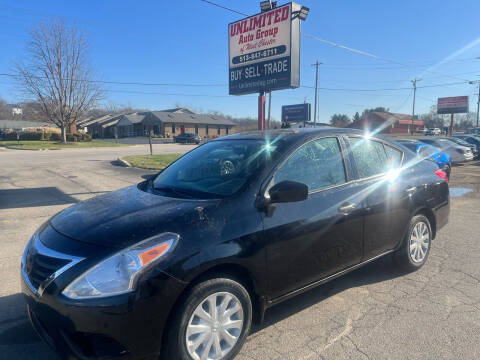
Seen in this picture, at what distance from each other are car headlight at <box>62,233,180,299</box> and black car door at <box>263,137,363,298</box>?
91cm

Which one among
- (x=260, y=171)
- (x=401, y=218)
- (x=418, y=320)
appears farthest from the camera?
(x=401, y=218)

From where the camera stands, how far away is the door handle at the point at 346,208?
3.19 m

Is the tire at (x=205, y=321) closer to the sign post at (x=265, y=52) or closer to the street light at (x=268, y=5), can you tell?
the sign post at (x=265, y=52)

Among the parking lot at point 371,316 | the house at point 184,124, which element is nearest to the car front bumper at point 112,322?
the parking lot at point 371,316

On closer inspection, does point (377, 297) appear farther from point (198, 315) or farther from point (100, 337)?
point (100, 337)

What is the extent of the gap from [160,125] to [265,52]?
2106 inches

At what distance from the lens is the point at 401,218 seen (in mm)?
3834

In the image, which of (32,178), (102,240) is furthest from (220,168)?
(32,178)

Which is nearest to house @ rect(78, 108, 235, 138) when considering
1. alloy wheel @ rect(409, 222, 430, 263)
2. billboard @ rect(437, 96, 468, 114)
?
billboard @ rect(437, 96, 468, 114)

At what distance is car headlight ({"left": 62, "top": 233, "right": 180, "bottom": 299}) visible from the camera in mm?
2037

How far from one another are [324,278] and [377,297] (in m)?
0.80

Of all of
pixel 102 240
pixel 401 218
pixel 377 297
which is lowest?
pixel 377 297

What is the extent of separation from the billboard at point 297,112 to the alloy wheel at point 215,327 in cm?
3724

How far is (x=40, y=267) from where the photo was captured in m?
2.29
